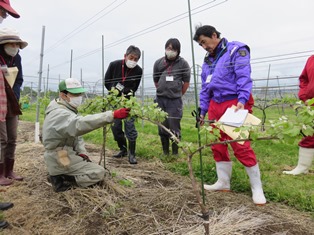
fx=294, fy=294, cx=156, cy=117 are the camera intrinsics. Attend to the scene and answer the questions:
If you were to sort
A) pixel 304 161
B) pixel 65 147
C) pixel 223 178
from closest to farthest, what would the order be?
pixel 65 147, pixel 223 178, pixel 304 161

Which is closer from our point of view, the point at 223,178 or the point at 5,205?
the point at 5,205

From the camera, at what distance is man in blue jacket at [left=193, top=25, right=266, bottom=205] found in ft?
8.30

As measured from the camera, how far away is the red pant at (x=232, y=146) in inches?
101

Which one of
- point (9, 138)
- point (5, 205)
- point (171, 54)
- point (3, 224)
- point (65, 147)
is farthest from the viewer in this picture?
point (171, 54)

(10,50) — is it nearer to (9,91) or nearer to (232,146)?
(9,91)

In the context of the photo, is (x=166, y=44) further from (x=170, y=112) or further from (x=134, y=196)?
(x=134, y=196)

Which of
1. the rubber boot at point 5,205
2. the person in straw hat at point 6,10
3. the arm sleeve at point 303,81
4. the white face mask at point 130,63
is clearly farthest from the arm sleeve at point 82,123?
the arm sleeve at point 303,81

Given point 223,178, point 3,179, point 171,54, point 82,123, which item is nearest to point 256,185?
point 223,178

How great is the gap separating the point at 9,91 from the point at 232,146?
7.52 ft

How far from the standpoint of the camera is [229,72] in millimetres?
2619

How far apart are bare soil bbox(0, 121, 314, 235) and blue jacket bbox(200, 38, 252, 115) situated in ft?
3.03

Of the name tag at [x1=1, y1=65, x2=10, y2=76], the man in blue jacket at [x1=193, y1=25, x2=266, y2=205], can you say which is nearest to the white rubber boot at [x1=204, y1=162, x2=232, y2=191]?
the man in blue jacket at [x1=193, y1=25, x2=266, y2=205]

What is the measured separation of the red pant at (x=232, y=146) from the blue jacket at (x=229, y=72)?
2.2 inches

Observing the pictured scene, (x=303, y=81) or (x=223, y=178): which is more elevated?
(x=303, y=81)
